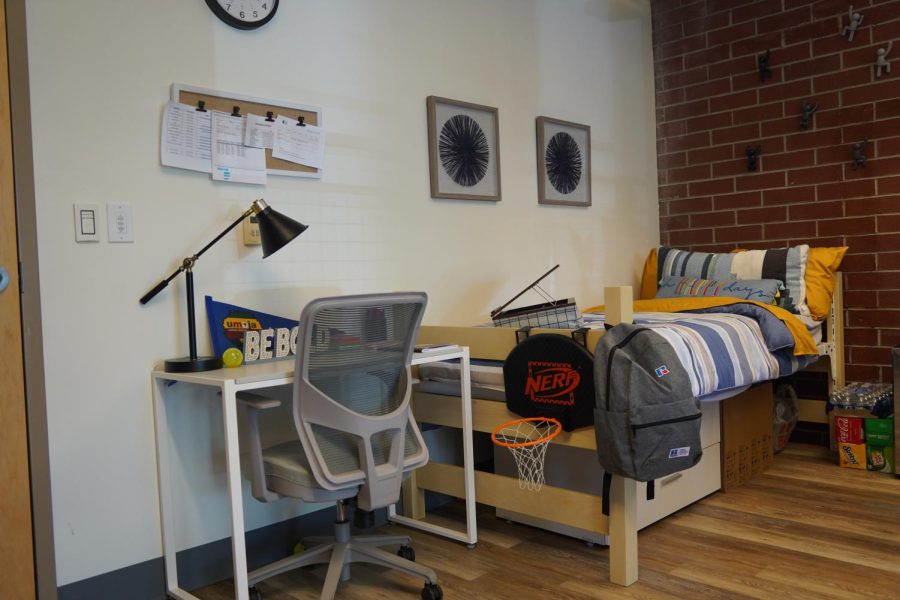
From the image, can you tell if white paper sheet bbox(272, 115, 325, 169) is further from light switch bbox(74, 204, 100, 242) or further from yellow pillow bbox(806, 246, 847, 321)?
yellow pillow bbox(806, 246, 847, 321)

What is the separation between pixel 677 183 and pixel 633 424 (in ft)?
8.68

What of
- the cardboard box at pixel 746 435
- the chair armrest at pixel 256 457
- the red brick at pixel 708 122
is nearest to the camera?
the chair armrest at pixel 256 457

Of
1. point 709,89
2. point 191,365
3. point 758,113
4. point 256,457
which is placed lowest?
point 256,457

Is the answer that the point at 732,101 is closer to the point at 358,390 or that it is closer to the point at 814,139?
the point at 814,139

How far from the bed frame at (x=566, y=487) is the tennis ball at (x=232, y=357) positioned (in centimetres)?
80

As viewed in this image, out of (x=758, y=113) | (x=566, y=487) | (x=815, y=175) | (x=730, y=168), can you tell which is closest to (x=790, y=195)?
(x=815, y=175)

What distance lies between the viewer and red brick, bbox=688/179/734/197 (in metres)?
4.12

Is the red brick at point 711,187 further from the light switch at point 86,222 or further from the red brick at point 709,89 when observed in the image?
the light switch at point 86,222

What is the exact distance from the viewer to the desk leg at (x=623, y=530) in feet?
7.22

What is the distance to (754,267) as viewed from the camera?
11.9 feet

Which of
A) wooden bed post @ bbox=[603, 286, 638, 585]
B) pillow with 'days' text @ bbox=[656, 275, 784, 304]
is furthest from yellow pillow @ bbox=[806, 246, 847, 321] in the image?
wooden bed post @ bbox=[603, 286, 638, 585]

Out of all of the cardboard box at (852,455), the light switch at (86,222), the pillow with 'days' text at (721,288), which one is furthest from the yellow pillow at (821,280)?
the light switch at (86,222)

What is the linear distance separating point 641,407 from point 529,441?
45 centimetres

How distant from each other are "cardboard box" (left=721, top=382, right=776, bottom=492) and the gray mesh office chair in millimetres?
1470
